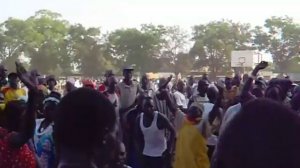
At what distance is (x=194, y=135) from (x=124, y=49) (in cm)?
6106

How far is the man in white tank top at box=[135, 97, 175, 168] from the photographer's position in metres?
8.16

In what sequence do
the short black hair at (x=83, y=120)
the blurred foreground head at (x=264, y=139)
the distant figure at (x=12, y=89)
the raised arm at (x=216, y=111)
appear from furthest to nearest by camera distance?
the distant figure at (x=12, y=89)
the raised arm at (x=216, y=111)
the short black hair at (x=83, y=120)
the blurred foreground head at (x=264, y=139)

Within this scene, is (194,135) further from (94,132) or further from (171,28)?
(171,28)

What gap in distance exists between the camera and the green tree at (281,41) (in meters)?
70.0

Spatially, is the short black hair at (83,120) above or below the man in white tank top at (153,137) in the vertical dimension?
above

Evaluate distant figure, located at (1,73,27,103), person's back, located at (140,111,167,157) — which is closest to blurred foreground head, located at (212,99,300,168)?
person's back, located at (140,111,167,157)

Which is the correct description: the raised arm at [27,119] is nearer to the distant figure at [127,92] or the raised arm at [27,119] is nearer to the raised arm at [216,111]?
the raised arm at [216,111]

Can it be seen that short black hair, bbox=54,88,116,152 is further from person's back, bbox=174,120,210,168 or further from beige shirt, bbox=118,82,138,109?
beige shirt, bbox=118,82,138,109

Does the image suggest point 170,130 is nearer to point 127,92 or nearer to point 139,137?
point 139,137

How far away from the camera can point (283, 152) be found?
187 centimetres

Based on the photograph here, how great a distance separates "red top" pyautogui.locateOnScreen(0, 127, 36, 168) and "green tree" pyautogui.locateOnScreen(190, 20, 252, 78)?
5951 cm

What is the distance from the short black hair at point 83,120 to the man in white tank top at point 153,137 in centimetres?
559

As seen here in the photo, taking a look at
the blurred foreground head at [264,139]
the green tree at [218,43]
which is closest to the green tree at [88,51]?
the green tree at [218,43]

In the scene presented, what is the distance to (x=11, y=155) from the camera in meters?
4.38
